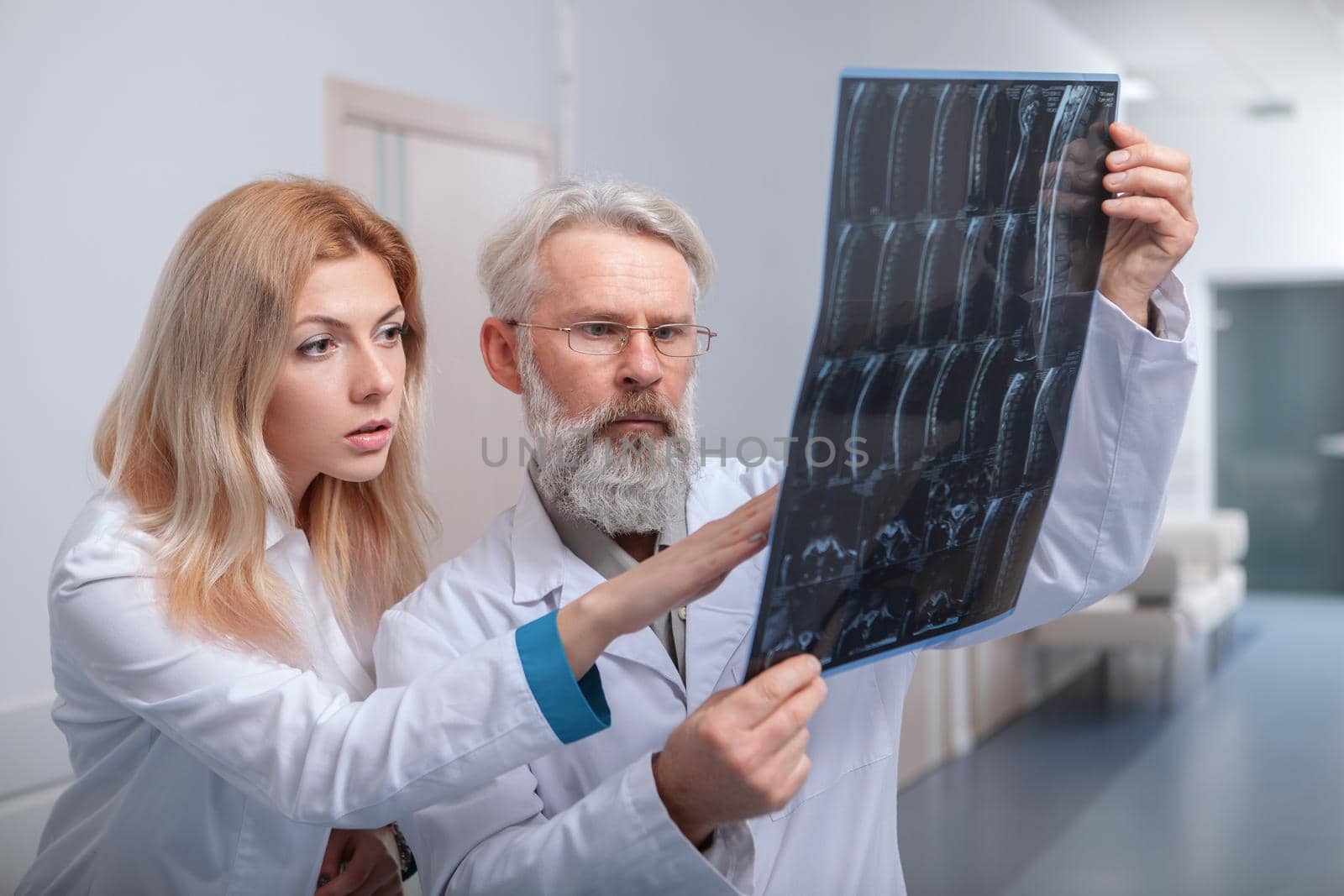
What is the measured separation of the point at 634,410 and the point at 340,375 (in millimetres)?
308

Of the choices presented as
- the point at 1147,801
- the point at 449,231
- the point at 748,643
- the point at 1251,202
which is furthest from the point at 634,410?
the point at 1251,202

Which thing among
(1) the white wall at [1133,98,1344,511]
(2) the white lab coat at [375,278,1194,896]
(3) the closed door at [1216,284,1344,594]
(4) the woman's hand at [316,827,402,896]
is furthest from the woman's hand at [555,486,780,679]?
(3) the closed door at [1216,284,1344,594]

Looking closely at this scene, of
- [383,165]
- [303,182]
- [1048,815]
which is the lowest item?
[1048,815]

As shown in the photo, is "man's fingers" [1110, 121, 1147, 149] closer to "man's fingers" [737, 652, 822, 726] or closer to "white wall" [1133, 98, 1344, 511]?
"man's fingers" [737, 652, 822, 726]

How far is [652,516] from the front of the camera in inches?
52.5

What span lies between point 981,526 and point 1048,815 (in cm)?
335

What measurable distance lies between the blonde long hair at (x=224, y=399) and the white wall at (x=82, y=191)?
0.52 m

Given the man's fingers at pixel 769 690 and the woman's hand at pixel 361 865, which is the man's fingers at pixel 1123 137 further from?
the woman's hand at pixel 361 865

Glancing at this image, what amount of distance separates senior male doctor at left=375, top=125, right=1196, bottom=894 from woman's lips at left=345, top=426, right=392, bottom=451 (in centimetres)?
16

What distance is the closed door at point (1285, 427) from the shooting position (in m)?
8.54

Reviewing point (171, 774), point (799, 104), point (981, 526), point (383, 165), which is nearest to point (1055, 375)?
point (981, 526)

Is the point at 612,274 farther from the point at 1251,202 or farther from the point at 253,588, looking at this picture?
the point at 1251,202

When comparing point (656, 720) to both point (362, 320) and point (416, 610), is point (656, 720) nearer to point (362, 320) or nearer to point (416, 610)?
point (416, 610)

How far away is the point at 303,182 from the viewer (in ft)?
4.39
